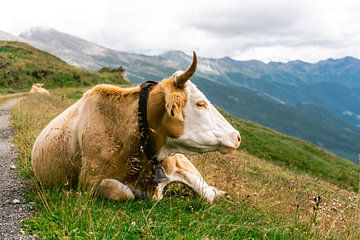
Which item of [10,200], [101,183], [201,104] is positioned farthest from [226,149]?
[10,200]

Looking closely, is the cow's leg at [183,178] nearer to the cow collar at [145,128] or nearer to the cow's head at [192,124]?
the cow collar at [145,128]

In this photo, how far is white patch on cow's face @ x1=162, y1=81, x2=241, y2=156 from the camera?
21.4 feet

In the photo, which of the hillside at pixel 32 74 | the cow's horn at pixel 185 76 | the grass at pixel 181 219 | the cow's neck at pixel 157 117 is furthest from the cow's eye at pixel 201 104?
the hillside at pixel 32 74

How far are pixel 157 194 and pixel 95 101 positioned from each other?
5.64 feet

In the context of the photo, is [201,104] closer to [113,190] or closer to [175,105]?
[175,105]

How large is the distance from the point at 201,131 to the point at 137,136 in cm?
92

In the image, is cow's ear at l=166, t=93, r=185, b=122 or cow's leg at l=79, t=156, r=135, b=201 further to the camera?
cow's leg at l=79, t=156, r=135, b=201

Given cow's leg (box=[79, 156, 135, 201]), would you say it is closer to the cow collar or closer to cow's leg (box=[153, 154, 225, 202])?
the cow collar

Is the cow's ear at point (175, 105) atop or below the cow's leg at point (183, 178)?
atop

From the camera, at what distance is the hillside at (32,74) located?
5575cm

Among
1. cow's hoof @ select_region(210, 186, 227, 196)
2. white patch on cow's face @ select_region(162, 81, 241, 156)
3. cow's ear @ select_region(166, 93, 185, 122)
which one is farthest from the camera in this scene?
cow's hoof @ select_region(210, 186, 227, 196)

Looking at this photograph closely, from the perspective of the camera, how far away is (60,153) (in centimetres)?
728

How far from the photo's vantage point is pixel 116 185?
21.1 feet

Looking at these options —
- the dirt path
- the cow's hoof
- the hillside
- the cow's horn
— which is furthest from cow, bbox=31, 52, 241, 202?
the hillside
